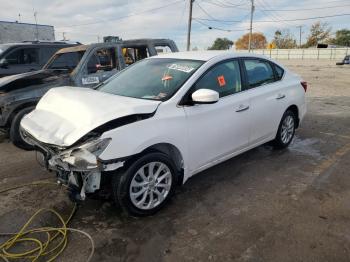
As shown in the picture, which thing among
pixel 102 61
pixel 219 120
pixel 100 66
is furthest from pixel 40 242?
pixel 102 61

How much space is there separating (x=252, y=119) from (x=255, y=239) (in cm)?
186

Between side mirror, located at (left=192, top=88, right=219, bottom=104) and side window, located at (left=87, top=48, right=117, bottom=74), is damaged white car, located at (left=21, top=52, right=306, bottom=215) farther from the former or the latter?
side window, located at (left=87, top=48, right=117, bottom=74)

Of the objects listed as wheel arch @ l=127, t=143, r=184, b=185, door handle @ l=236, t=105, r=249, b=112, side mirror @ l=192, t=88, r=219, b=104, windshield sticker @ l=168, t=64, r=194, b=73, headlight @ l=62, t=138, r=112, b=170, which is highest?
windshield sticker @ l=168, t=64, r=194, b=73

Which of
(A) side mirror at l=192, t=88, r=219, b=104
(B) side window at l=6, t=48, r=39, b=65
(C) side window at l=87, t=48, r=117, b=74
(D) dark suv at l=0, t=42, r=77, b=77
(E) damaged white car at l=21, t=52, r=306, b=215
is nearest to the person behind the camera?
(E) damaged white car at l=21, t=52, r=306, b=215

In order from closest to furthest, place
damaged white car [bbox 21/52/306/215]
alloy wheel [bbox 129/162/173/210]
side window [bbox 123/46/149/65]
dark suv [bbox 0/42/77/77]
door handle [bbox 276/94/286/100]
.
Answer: damaged white car [bbox 21/52/306/215] < alloy wheel [bbox 129/162/173/210] < door handle [bbox 276/94/286/100] < side window [bbox 123/46/149/65] < dark suv [bbox 0/42/77/77]

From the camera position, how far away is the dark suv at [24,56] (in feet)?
28.4

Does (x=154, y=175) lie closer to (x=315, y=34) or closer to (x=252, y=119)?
(x=252, y=119)

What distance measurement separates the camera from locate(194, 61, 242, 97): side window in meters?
3.98

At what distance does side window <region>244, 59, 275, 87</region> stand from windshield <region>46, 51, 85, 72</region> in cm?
399

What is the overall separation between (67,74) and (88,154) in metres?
4.18

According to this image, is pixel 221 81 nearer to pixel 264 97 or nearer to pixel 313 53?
pixel 264 97

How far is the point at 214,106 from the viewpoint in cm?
394

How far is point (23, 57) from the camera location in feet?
29.0

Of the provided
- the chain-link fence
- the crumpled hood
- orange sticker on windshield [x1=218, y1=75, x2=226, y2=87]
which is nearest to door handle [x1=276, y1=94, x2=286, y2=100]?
orange sticker on windshield [x1=218, y1=75, x2=226, y2=87]
